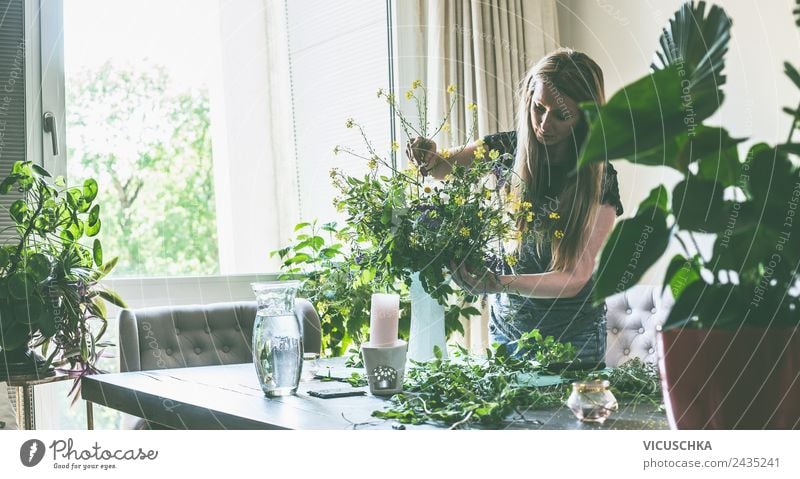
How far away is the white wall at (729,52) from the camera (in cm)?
164

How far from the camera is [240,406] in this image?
105 centimetres

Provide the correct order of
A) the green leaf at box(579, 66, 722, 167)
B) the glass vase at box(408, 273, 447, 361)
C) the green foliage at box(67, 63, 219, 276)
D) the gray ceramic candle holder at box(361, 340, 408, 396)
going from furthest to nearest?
the green foliage at box(67, 63, 219, 276), the glass vase at box(408, 273, 447, 361), the gray ceramic candle holder at box(361, 340, 408, 396), the green leaf at box(579, 66, 722, 167)

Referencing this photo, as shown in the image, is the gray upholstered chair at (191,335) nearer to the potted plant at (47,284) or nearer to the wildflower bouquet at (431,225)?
the potted plant at (47,284)

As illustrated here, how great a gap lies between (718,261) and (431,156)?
0.92 m

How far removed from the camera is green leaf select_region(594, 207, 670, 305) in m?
0.78

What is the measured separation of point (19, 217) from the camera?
69.4 inches

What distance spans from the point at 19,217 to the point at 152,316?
366 millimetres

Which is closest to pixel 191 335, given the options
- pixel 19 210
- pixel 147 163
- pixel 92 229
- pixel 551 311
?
pixel 92 229

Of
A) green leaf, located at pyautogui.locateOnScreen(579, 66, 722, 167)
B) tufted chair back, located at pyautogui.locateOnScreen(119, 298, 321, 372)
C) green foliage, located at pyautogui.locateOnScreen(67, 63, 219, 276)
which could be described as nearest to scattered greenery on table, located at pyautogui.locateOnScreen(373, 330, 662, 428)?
green leaf, located at pyautogui.locateOnScreen(579, 66, 722, 167)

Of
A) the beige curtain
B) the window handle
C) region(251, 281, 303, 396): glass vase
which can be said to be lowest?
region(251, 281, 303, 396): glass vase

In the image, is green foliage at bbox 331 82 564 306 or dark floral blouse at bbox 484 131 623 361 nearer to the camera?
green foliage at bbox 331 82 564 306

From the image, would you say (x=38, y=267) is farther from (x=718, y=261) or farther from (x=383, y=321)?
(x=718, y=261)

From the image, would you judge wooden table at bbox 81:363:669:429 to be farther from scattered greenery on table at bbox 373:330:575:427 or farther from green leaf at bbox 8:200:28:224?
green leaf at bbox 8:200:28:224
